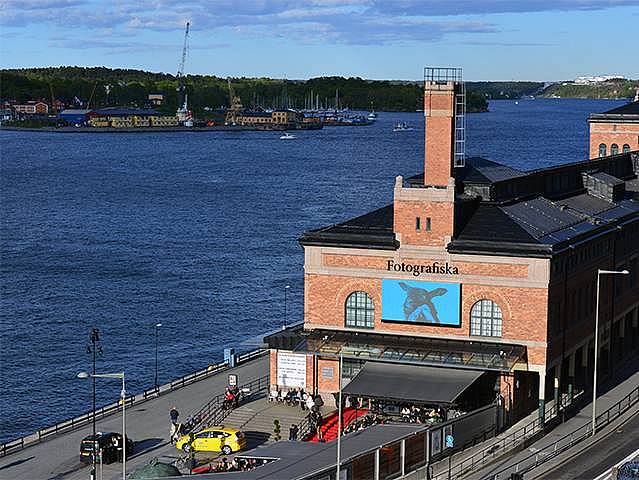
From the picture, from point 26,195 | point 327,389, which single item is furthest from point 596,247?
point 26,195

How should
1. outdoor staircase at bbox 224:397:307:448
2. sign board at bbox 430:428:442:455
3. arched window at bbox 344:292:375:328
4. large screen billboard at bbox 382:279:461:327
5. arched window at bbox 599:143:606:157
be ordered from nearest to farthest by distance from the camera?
sign board at bbox 430:428:442:455 → outdoor staircase at bbox 224:397:307:448 → large screen billboard at bbox 382:279:461:327 → arched window at bbox 344:292:375:328 → arched window at bbox 599:143:606:157

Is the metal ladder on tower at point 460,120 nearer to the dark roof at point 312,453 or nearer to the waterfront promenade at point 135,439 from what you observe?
the waterfront promenade at point 135,439

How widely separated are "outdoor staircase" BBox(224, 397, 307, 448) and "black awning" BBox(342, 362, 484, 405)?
329 cm

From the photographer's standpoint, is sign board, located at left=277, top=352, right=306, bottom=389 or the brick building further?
the brick building

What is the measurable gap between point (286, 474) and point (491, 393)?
54.5 ft

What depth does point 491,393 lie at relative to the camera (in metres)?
61.0

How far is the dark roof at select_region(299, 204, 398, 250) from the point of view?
63812 mm

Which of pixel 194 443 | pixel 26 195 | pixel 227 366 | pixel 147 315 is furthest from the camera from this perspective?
pixel 26 195

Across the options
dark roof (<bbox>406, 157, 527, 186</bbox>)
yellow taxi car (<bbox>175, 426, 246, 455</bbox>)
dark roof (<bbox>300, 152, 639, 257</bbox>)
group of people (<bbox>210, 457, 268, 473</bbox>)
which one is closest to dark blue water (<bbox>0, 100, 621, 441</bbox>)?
yellow taxi car (<bbox>175, 426, 246, 455</bbox>)

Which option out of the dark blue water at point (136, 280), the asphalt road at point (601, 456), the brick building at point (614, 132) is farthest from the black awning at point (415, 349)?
the brick building at point (614, 132)

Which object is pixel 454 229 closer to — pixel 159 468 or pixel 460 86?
pixel 460 86

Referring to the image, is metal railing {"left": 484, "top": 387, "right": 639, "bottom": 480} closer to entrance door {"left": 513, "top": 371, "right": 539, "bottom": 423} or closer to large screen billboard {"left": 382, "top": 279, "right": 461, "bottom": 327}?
entrance door {"left": 513, "top": 371, "right": 539, "bottom": 423}

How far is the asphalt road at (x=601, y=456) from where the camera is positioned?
52.2 metres

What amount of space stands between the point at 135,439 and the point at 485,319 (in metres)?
17.5
